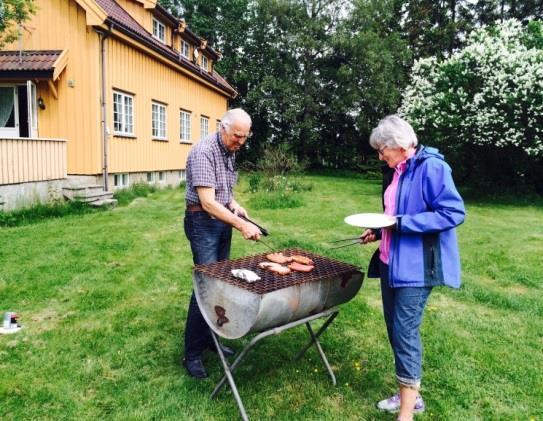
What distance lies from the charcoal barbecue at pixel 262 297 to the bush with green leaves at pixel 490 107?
12.4 meters

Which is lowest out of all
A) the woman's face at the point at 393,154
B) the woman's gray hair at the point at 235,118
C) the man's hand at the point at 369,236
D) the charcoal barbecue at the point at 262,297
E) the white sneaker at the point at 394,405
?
the white sneaker at the point at 394,405

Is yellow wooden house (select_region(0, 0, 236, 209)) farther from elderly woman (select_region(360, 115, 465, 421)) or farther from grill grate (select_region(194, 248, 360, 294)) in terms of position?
elderly woman (select_region(360, 115, 465, 421))

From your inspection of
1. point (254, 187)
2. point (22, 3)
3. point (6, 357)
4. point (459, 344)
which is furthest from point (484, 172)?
point (6, 357)

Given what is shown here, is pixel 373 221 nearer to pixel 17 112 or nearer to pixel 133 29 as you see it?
pixel 17 112

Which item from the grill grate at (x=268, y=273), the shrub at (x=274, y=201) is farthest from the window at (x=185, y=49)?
the grill grate at (x=268, y=273)

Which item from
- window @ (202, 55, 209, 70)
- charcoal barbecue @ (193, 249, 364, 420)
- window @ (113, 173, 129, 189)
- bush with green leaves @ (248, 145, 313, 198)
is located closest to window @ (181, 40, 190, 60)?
window @ (202, 55, 209, 70)

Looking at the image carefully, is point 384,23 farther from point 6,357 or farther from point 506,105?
point 6,357

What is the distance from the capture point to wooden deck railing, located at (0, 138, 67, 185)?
10.1m

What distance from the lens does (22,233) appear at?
28.4 ft

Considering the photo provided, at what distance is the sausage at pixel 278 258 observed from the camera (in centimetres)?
373

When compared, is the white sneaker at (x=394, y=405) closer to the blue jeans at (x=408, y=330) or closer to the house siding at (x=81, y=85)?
the blue jeans at (x=408, y=330)

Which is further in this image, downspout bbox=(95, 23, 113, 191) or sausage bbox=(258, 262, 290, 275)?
downspout bbox=(95, 23, 113, 191)

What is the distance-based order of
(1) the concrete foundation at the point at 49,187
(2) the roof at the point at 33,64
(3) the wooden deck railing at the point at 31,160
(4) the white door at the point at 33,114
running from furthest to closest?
1. (4) the white door at the point at 33,114
2. (2) the roof at the point at 33,64
3. (1) the concrete foundation at the point at 49,187
4. (3) the wooden deck railing at the point at 31,160

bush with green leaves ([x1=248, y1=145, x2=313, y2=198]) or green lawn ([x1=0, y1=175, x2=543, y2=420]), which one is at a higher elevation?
bush with green leaves ([x1=248, y1=145, x2=313, y2=198])
